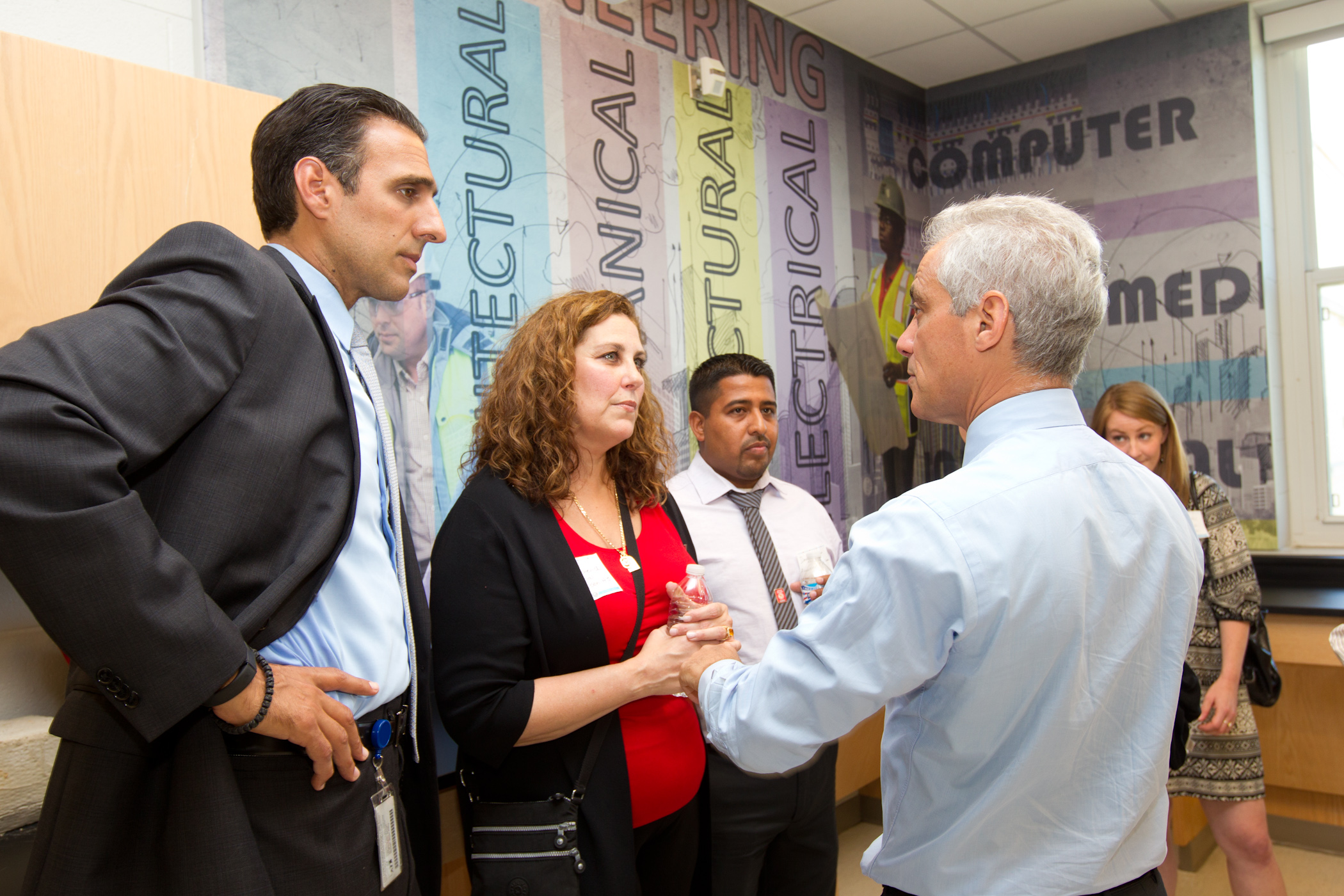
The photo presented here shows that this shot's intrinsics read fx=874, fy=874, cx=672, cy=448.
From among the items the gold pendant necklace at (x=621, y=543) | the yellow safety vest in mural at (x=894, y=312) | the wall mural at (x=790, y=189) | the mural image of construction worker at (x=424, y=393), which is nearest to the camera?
the gold pendant necklace at (x=621, y=543)

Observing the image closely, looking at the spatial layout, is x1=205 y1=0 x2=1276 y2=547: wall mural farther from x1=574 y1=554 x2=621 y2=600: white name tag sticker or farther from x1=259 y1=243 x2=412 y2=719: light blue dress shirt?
x1=259 y1=243 x2=412 y2=719: light blue dress shirt

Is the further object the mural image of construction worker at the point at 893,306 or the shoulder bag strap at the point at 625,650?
the mural image of construction worker at the point at 893,306

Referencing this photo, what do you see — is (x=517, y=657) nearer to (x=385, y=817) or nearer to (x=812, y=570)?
(x=385, y=817)

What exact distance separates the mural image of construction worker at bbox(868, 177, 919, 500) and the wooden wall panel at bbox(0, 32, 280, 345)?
3315mm

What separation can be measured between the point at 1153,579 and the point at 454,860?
1.94 meters

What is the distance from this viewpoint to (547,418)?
184 cm

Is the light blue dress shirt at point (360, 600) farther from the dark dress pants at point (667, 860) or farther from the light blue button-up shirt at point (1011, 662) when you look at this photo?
the dark dress pants at point (667, 860)

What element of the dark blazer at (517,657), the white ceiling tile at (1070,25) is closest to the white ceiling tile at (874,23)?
the white ceiling tile at (1070,25)

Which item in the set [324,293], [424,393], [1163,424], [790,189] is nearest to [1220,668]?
[1163,424]

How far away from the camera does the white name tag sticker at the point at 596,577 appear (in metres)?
1.69

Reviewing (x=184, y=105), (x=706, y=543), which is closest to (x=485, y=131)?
(x=184, y=105)

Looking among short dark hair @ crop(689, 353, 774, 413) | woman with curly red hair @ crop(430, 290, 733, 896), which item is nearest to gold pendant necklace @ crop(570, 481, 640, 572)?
woman with curly red hair @ crop(430, 290, 733, 896)

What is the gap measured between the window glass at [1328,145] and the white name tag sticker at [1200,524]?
1759 mm

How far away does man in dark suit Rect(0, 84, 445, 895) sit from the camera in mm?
936
